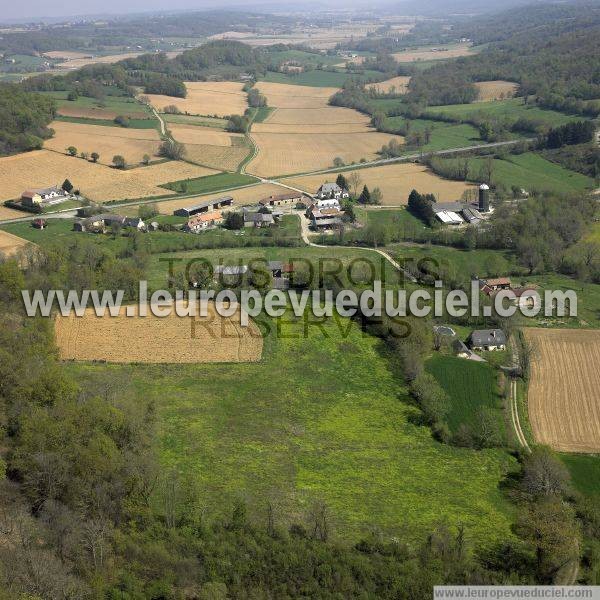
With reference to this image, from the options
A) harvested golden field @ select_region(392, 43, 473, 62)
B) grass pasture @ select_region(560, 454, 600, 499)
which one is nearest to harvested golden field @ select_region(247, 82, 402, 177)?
grass pasture @ select_region(560, 454, 600, 499)

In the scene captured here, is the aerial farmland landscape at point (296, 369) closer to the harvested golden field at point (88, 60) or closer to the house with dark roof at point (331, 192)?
the house with dark roof at point (331, 192)

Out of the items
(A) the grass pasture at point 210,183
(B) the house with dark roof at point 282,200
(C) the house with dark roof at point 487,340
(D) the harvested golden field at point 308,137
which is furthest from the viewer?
(D) the harvested golden field at point 308,137

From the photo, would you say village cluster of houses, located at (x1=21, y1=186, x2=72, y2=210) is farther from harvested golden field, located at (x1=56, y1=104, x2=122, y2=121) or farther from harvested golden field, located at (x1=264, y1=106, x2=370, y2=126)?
harvested golden field, located at (x1=264, y1=106, x2=370, y2=126)

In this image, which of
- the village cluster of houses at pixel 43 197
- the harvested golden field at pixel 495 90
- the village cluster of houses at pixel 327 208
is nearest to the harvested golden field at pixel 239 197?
the village cluster of houses at pixel 327 208

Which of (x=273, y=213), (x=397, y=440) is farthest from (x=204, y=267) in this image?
(x=397, y=440)

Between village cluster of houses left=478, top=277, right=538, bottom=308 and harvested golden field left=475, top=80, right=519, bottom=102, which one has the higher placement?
harvested golden field left=475, top=80, right=519, bottom=102

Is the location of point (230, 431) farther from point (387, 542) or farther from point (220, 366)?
point (387, 542)
